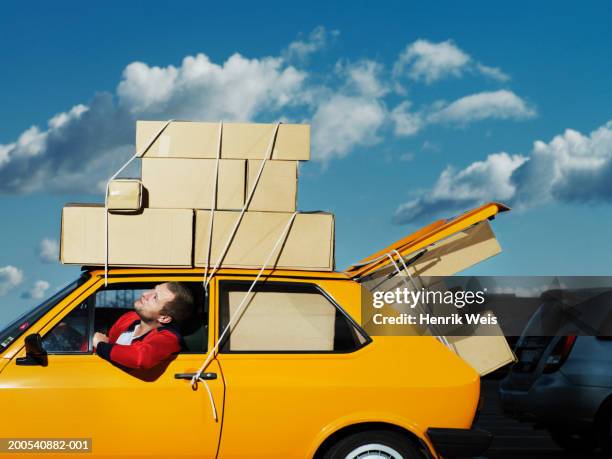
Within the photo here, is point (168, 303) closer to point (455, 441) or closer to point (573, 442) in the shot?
point (455, 441)

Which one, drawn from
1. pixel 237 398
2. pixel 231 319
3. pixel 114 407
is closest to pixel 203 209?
pixel 231 319

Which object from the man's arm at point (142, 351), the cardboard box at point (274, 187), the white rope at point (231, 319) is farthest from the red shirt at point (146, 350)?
the cardboard box at point (274, 187)

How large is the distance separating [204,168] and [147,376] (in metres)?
1.63

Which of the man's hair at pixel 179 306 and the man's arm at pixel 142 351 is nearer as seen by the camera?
the man's arm at pixel 142 351

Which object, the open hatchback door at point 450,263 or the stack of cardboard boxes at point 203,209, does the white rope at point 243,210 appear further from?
the open hatchback door at point 450,263

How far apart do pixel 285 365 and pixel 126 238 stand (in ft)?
4.83

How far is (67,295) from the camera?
275 inches

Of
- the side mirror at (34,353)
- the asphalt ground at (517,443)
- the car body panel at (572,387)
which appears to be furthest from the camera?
the asphalt ground at (517,443)

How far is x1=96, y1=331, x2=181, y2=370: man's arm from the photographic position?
22.0 ft

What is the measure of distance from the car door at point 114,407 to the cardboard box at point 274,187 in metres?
1.35

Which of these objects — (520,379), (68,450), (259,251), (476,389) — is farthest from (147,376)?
(520,379)

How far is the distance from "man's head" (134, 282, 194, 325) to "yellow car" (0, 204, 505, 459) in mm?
70

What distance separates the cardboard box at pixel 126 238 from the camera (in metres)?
7.24

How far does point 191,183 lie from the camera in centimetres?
747
